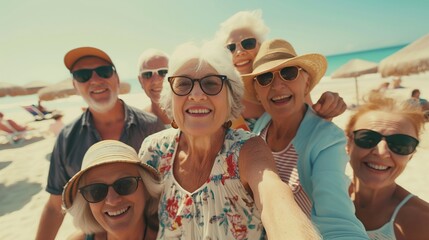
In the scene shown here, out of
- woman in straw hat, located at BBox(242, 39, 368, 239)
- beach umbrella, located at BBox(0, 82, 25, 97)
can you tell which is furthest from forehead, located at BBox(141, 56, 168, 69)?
beach umbrella, located at BBox(0, 82, 25, 97)

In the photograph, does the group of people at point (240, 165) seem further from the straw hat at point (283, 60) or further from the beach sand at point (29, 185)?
the beach sand at point (29, 185)

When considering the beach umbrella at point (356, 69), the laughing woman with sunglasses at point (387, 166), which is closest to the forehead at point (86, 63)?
the laughing woman with sunglasses at point (387, 166)

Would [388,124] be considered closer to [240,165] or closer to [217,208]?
[240,165]

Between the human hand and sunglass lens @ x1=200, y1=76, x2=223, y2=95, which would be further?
the human hand

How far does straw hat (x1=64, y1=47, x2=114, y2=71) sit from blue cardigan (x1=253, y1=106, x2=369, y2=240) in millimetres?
2082

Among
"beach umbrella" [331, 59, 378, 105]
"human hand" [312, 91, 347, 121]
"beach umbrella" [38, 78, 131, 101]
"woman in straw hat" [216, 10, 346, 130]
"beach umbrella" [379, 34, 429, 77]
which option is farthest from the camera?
"beach umbrella" [38, 78, 131, 101]

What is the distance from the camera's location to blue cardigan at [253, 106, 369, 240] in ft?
4.47

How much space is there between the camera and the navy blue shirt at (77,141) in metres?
2.37

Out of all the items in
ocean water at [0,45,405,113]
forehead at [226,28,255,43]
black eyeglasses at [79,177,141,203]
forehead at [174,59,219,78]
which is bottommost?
ocean water at [0,45,405,113]

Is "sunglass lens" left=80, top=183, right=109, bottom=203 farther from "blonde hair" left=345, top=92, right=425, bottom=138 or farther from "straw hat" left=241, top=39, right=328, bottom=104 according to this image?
"blonde hair" left=345, top=92, right=425, bottom=138

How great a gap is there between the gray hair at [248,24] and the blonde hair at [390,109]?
1402 mm

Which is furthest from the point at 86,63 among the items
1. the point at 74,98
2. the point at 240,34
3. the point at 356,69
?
the point at 74,98

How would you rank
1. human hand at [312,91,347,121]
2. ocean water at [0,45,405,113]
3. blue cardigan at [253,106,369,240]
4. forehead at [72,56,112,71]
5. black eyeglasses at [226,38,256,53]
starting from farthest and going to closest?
ocean water at [0,45,405,113], black eyeglasses at [226,38,256,53], forehead at [72,56,112,71], human hand at [312,91,347,121], blue cardigan at [253,106,369,240]

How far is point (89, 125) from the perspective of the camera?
99.2 inches
